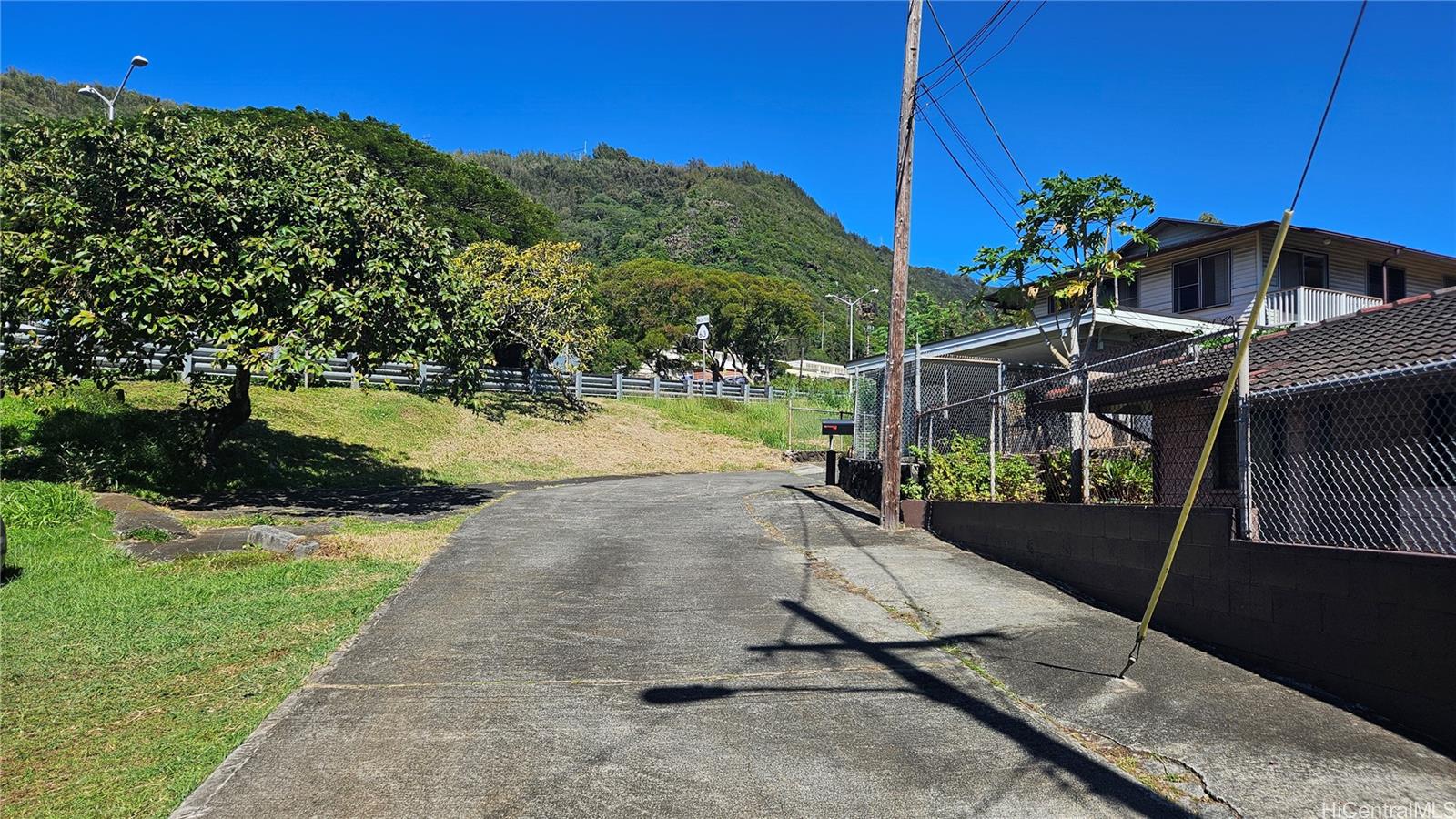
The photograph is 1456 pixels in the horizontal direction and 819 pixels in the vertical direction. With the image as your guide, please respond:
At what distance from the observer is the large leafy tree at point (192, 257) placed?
39.5 feet

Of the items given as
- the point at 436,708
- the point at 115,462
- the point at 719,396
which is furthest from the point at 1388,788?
the point at 719,396

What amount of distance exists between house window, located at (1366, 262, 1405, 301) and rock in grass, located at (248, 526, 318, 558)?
82.2 feet

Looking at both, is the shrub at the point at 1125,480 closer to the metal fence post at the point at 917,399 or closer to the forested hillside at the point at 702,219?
the metal fence post at the point at 917,399

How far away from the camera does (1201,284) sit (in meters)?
22.9

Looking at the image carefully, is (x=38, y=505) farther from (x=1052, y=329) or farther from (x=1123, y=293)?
(x=1123, y=293)

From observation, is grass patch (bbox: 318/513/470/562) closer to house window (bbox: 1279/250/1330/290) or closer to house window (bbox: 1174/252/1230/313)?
house window (bbox: 1174/252/1230/313)

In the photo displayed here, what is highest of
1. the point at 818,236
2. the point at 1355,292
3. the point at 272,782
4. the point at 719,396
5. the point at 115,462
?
the point at 818,236

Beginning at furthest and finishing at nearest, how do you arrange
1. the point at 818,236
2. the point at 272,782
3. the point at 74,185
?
the point at 818,236, the point at 74,185, the point at 272,782

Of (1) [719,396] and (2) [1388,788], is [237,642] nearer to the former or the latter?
(2) [1388,788]

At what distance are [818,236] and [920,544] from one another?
345 feet

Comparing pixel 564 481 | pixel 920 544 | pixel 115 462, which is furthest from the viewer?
pixel 564 481

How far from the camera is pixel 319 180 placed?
44.9 ft

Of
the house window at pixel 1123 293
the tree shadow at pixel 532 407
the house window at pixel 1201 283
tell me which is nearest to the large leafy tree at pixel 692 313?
the tree shadow at pixel 532 407

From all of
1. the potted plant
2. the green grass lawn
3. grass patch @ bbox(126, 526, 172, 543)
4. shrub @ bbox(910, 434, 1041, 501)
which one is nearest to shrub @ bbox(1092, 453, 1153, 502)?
shrub @ bbox(910, 434, 1041, 501)
